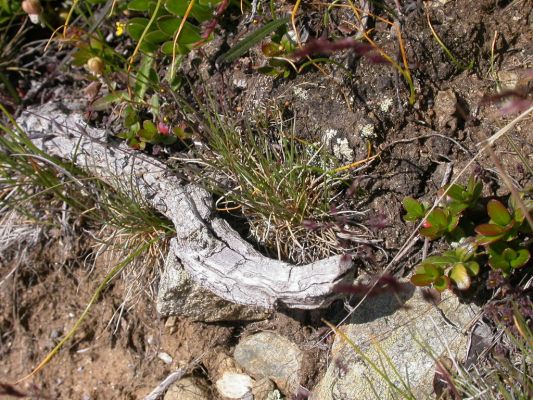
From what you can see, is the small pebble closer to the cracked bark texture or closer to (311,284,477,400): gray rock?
the cracked bark texture

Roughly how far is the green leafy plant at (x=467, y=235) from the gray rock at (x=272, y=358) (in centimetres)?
71

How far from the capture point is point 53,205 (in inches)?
129

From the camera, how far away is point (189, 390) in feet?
9.20

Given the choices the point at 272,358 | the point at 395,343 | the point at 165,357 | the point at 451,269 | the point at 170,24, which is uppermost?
the point at 170,24

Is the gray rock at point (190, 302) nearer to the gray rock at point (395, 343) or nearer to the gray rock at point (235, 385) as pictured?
the gray rock at point (235, 385)

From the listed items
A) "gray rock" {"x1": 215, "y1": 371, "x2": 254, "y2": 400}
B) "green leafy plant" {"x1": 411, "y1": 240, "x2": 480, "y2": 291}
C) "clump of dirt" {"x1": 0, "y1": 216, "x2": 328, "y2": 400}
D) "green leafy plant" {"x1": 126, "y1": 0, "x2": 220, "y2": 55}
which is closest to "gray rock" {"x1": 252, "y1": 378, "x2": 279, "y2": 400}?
"gray rock" {"x1": 215, "y1": 371, "x2": 254, "y2": 400}

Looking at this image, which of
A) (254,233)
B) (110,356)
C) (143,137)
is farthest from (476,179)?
(110,356)

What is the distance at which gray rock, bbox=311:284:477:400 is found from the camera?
2346 millimetres

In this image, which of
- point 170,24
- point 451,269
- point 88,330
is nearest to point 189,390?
point 88,330

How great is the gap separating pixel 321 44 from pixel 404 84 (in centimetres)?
105

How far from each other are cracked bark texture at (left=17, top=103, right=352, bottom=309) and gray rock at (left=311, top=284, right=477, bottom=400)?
277 mm

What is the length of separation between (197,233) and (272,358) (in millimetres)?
670

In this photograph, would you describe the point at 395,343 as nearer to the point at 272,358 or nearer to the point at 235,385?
the point at 272,358

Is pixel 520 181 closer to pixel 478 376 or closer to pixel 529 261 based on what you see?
pixel 529 261
